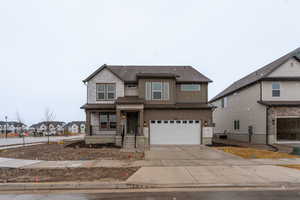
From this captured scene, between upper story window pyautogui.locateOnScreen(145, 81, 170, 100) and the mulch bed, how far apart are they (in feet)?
34.6

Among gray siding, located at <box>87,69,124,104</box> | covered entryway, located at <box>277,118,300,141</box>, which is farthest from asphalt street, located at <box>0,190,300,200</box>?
covered entryway, located at <box>277,118,300,141</box>

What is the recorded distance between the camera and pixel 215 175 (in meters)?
7.31

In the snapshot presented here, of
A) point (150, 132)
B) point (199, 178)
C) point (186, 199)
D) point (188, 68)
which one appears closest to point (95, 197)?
point (186, 199)

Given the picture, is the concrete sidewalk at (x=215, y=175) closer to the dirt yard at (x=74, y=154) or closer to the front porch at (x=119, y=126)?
the dirt yard at (x=74, y=154)

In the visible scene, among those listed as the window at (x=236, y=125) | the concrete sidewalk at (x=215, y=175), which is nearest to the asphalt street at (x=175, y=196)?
the concrete sidewalk at (x=215, y=175)

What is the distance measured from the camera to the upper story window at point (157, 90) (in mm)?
18172

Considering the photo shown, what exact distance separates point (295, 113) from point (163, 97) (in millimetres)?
12508

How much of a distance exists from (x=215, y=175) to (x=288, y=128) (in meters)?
20.2

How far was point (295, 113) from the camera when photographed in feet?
55.5

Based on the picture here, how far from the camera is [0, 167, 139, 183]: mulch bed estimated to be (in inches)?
267

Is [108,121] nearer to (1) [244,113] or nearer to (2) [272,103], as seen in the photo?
(1) [244,113]

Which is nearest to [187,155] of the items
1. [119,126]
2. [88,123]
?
[119,126]

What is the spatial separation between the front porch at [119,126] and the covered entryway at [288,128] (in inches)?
670

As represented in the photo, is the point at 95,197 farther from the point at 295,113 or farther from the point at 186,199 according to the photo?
the point at 295,113
